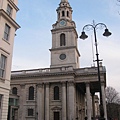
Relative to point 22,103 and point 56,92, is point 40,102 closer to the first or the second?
point 56,92

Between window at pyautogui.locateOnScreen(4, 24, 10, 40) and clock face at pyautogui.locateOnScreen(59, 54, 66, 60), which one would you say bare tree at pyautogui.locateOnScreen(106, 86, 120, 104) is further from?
window at pyautogui.locateOnScreen(4, 24, 10, 40)

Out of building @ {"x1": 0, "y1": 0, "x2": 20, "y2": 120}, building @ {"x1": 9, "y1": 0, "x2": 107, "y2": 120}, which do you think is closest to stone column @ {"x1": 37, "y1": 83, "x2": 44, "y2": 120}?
building @ {"x1": 9, "y1": 0, "x2": 107, "y2": 120}

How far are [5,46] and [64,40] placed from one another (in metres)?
31.4

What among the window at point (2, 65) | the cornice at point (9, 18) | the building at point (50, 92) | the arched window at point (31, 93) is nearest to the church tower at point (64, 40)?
the building at point (50, 92)

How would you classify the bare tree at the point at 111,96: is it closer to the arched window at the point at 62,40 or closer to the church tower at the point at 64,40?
the church tower at the point at 64,40

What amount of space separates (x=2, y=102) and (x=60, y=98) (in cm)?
2288

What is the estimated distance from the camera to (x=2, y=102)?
17797mm

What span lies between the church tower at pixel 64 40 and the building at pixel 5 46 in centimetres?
2655

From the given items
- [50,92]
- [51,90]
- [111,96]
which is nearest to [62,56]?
[51,90]

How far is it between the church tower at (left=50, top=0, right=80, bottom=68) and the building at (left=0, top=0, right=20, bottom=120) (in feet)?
87.1

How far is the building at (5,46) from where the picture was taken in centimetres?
1803

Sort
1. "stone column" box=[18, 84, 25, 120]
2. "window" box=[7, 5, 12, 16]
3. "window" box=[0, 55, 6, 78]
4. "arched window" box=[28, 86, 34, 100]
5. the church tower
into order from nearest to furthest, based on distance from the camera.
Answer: "window" box=[0, 55, 6, 78] → "window" box=[7, 5, 12, 16] → "stone column" box=[18, 84, 25, 120] → "arched window" box=[28, 86, 34, 100] → the church tower

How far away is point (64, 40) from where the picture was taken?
49.5 meters

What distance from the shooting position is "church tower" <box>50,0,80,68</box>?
4684cm
